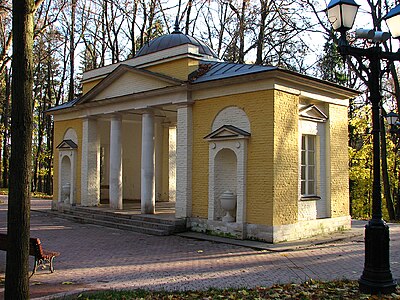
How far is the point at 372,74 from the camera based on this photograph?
24.8 ft

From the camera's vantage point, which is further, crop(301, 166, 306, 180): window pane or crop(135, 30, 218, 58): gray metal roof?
crop(135, 30, 218, 58): gray metal roof

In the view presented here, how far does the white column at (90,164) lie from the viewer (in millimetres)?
19531

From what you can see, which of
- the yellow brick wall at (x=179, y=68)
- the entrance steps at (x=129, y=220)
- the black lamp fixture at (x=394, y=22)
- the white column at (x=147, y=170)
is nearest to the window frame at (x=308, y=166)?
the entrance steps at (x=129, y=220)

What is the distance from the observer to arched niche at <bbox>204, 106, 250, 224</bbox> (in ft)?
43.6

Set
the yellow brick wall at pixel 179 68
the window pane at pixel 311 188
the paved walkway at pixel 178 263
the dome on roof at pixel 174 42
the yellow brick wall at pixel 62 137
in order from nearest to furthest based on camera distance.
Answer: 1. the paved walkway at pixel 178 263
2. the window pane at pixel 311 188
3. the yellow brick wall at pixel 179 68
4. the dome on roof at pixel 174 42
5. the yellow brick wall at pixel 62 137

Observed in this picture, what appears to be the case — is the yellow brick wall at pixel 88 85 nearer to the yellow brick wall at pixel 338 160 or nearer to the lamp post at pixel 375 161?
the yellow brick wall at pixel 338 160

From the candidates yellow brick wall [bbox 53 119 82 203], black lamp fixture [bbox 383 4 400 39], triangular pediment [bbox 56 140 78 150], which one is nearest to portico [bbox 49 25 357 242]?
yellow brick wall [bbox 53 119 82 203]

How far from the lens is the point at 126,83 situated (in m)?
17.4

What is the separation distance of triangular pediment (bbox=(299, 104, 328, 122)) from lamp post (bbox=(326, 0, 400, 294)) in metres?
6.56

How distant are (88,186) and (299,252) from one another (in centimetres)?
1097

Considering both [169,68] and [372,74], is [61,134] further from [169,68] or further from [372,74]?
[372,74]

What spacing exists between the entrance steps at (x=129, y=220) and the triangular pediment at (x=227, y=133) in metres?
3.00

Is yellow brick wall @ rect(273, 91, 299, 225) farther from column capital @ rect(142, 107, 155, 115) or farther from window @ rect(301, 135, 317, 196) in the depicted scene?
column capital @ rect(142, 107, 155, 115)

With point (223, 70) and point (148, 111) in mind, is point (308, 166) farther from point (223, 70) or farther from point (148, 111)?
point (148, 111)
